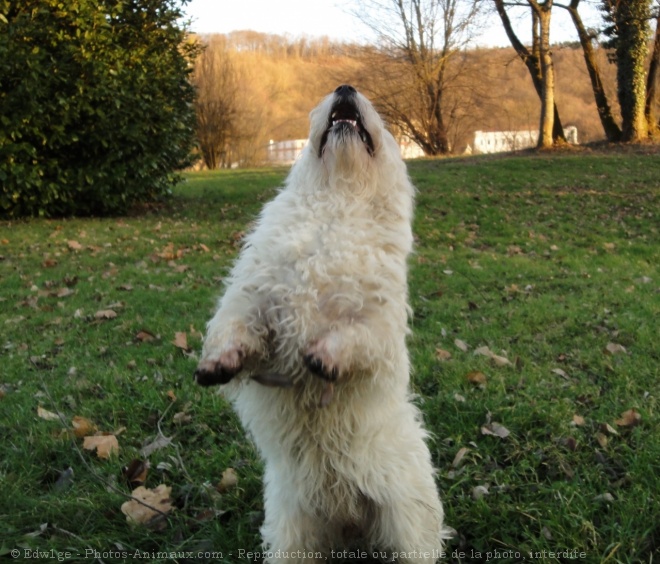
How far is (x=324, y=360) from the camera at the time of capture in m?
2.04

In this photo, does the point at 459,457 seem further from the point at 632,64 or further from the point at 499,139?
the point at 499,139

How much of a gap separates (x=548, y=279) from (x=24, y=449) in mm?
6062

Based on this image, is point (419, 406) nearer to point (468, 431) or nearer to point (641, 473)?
point (468, 431)

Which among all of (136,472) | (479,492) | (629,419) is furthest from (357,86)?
(479,492)

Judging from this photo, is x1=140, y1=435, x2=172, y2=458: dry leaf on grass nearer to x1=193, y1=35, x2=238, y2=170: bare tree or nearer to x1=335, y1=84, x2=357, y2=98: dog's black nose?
x1=335, y1=84, x2=357, y2=98: dog's black nose

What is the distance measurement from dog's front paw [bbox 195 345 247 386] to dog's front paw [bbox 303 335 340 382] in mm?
273

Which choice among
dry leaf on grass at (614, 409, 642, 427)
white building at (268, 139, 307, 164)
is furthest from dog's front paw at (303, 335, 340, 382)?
white building at (268, 139, 307, 164)

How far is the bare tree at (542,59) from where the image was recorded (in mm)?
17875

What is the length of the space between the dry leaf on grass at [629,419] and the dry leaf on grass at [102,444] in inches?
116

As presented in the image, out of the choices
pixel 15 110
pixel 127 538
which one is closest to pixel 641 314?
pixel 127 538

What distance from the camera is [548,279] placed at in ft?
24.0

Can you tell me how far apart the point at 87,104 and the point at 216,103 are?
18043mm

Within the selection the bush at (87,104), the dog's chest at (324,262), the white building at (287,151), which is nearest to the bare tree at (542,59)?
the white building at (287,151)

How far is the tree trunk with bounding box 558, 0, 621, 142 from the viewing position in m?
18.6
